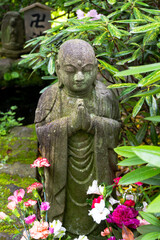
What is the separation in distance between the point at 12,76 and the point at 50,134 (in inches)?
224

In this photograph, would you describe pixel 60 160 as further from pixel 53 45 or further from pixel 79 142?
pixel 53 45

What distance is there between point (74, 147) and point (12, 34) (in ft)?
20.9

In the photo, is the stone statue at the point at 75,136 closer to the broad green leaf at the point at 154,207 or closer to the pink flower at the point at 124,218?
the pink flower at the point at 124,218

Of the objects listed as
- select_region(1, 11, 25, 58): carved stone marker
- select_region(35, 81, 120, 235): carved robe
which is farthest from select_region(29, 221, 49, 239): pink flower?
select_region(1, 11, 25, 58): carved stone marker

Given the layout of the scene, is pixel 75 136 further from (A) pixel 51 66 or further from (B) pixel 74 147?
(A) pixel 51 66

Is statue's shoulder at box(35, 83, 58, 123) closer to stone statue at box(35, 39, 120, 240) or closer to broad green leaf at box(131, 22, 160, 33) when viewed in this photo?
stone statue at box(35, 39, 120, 240)

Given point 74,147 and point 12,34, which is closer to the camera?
point 74,147

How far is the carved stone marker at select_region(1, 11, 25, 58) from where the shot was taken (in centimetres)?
752

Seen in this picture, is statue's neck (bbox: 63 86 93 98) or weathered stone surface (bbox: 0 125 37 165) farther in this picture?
weathered stone surface (bbox: 0 125 37 165)

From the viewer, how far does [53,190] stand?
212 cm

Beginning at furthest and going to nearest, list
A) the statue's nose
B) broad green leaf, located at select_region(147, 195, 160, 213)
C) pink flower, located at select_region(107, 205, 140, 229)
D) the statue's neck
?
1. the statue's neck
2. the statue's nose
3. pink flower, located at select_region(107, 205, 140, 229)
4. broad green leaf, located at select_region(147, 195, 160, 213)

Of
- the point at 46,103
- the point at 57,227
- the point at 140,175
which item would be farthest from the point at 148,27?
A: the point at 57,227

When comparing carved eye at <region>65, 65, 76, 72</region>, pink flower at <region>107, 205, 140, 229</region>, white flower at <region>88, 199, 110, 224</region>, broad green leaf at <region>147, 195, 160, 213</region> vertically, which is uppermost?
carved eye at <region>65, 65, 76, 72</region>

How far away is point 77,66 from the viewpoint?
1859 millimetres
